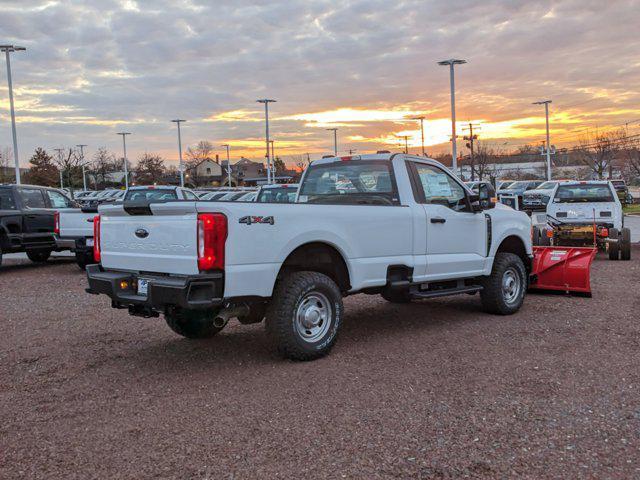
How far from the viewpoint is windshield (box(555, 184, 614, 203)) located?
14977 mm

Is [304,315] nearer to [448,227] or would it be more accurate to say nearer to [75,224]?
[448,227]

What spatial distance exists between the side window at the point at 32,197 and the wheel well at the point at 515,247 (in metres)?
10.7

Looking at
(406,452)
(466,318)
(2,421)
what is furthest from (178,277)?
(466,318)

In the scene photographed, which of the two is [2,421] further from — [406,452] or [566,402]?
[566,402]

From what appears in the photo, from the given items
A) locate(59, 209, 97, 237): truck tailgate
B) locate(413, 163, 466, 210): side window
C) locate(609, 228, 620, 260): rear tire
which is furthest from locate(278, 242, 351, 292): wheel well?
locate(609, 228, 620, 260): rear tire

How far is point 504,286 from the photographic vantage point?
8297 millimetres

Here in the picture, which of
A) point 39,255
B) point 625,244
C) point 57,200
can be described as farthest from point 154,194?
point 625,244

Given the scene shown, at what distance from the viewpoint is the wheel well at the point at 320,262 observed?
6.09 metres

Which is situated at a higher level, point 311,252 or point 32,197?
point 32,197

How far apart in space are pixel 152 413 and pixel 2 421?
110cm

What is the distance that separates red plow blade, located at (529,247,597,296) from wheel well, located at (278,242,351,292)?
176 inches

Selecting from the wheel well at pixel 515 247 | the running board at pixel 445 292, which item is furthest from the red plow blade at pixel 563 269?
the running board at pixel 445 292

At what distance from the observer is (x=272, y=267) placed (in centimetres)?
561

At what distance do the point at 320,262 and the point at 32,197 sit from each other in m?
10.6
